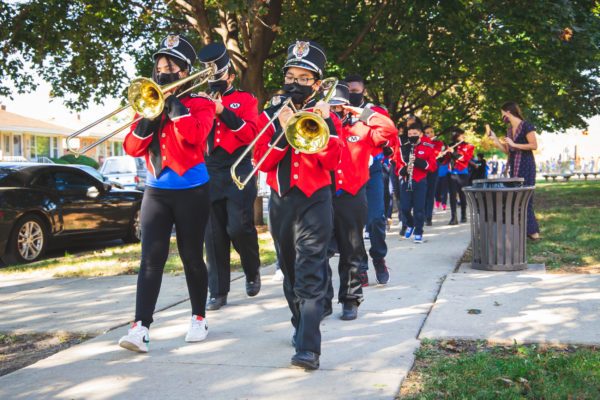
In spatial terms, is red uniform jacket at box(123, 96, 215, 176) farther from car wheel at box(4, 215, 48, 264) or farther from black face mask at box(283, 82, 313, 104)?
car wheel at box(4, 215, 48, 264)

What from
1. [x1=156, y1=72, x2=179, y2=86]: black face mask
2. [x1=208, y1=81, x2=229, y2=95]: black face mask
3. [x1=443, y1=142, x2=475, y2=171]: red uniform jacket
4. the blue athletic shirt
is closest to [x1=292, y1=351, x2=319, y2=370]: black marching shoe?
the blue athletic shirt

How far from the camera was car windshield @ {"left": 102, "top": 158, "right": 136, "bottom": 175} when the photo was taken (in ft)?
72.3

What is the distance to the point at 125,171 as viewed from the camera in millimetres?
22016

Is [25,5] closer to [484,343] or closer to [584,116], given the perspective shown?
[484,343]

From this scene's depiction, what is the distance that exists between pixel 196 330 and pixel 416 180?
6751 millimetres

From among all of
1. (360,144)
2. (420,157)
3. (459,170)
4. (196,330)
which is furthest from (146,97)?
(459,170)

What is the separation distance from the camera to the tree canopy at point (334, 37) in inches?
518

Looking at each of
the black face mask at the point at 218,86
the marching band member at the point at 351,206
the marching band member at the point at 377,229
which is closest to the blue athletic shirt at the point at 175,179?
the black face mask at the point at 218,86

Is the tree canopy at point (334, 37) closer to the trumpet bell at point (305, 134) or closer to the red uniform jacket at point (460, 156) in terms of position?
the red uniform jacket at point (460, 156)

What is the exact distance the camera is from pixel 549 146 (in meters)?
107

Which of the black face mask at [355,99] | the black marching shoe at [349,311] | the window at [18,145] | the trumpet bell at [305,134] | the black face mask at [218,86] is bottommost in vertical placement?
the black marching shoe at [349,311]

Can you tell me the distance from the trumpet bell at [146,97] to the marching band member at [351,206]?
1.81 m

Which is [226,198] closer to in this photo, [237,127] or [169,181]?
[237,127]

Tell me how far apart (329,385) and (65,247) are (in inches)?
362
